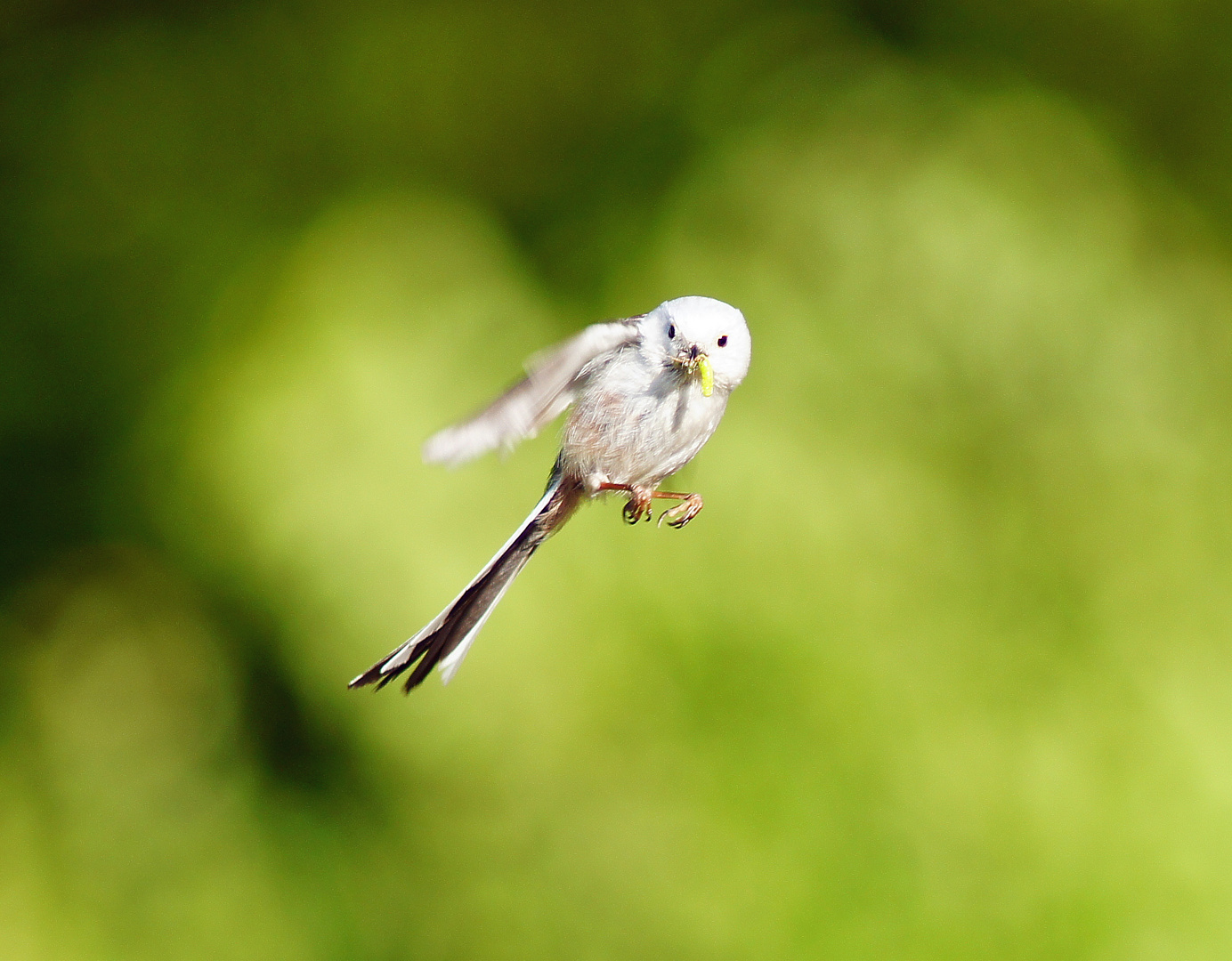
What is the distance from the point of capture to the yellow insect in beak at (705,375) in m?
0.78

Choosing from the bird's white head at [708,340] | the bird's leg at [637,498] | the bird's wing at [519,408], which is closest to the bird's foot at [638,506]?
the bird's leg at [637,498]

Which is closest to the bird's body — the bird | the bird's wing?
the bird

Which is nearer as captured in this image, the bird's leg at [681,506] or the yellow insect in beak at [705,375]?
the yellow insect in beak at [705,375]

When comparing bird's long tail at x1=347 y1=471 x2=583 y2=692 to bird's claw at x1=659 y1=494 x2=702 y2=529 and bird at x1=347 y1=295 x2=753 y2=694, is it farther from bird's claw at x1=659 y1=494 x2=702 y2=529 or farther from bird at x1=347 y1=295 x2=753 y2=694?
bird's claw at x1=659 y1=494 x2=702 y2=529

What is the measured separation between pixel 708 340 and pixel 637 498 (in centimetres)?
19

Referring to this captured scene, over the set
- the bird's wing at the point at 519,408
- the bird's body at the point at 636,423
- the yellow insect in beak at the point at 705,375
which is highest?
the bird's body at the point at 636,423

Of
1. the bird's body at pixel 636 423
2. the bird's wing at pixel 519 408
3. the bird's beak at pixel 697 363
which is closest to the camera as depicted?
the bird's wing at pixel 519 408

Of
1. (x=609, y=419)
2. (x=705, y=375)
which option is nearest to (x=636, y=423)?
(x=609, y=419)

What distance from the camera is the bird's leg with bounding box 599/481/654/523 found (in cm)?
99

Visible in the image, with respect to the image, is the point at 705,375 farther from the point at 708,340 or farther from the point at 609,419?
the point at 609,419

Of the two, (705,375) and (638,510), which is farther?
(638,510)

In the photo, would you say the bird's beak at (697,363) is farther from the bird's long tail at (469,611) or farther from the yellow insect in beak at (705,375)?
the bird's long tail at (469,611)

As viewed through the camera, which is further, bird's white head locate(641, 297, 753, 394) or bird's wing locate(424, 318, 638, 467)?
bird's white head locate(641, 297, 753, 394)

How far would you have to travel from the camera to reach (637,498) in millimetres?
1002
